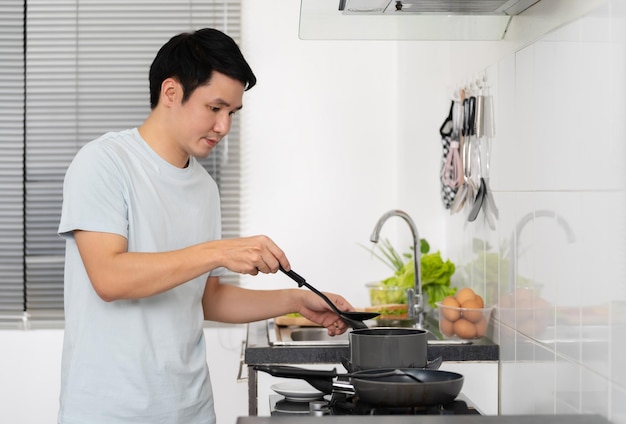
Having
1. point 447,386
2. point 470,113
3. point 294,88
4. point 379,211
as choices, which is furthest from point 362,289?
point 447,386

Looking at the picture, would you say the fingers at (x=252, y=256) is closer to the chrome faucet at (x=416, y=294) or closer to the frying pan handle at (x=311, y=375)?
the frying pan handle at (x=311, y=375)

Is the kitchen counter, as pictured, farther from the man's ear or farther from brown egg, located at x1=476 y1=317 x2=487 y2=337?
the man's ear

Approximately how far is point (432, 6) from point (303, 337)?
1.13m

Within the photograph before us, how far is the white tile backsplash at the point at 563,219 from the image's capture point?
1434 millimetres

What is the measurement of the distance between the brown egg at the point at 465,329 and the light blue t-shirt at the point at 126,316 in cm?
76

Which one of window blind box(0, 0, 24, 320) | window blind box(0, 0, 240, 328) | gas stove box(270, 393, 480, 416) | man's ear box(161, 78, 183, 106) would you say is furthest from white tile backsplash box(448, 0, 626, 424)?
window blind box(0, 0, 24, 320)

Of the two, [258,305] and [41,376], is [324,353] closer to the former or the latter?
[258,305]

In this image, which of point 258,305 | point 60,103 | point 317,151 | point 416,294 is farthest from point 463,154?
point 60,103

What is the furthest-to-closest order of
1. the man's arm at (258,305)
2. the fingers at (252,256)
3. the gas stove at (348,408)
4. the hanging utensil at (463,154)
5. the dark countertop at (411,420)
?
the hanging utensil at (463,154), the man's arm at (258,305), the fingers at (252,256), the gas stove at (348,408), the dark countertop at (411,420)

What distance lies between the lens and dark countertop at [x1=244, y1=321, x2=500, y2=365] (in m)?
2.15

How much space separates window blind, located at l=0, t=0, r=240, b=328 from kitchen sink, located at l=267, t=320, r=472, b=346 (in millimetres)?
782

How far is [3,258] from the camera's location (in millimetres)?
3326

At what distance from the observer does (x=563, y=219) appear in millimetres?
1684

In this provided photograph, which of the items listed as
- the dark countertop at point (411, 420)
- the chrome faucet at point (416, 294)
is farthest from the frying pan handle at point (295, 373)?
the chrome faucet at point (416, 294)
